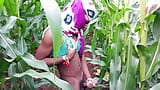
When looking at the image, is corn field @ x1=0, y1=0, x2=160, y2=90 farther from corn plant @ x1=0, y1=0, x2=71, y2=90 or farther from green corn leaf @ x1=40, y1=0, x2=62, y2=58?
green corn leaf @ x1=40, y1=0, x2=62, y2=58

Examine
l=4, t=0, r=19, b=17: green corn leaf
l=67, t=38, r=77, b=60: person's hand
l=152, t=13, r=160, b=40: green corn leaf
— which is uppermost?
l=4, t=0, r=19, b=17: green corn leaf

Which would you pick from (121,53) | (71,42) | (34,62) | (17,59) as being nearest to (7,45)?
(17,59)

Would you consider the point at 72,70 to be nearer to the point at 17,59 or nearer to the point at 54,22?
the point at 17,59

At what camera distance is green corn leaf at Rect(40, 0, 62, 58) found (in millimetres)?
731

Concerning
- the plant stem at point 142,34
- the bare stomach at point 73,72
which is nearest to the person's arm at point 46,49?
the bare stomach at point 73,72

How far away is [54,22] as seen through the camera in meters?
0.74

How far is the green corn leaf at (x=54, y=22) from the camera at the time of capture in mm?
731

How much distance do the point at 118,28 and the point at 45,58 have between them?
356 mm

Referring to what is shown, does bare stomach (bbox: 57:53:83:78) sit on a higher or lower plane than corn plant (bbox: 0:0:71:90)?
lower

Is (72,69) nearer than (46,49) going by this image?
No

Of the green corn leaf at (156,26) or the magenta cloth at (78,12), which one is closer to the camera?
the green corn leaf at (156,26)

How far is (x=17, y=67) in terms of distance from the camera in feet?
4.90

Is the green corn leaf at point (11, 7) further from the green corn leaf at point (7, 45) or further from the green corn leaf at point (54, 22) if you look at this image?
the green corn leaf at point (54, 22)

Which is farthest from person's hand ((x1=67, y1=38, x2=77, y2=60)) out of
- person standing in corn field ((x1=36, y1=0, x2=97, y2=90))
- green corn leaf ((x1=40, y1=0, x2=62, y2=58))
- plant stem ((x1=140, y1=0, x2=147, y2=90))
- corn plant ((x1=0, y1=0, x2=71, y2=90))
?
green corn leaf ((x1=40, y1=0, x2=62, y2=58))
